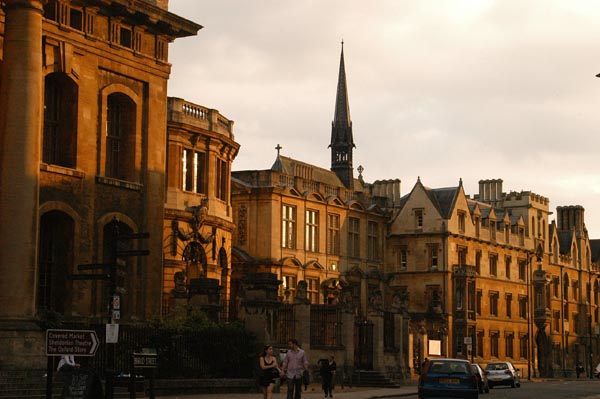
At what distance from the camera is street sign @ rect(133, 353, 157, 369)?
1012 inches

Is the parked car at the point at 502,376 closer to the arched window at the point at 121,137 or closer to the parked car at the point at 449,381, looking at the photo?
the parked car at the point at 449,381

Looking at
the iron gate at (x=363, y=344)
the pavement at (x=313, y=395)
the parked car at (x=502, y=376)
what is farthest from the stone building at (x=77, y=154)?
the parked car at (x=502, y=376)

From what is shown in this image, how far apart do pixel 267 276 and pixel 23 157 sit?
32.2ft

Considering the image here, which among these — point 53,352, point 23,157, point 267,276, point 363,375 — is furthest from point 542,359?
point 53,352

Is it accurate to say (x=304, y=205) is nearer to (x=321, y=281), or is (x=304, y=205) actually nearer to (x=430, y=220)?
(x=321, y=281)

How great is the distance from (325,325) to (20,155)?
62.4 ft

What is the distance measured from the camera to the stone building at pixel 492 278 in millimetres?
75625

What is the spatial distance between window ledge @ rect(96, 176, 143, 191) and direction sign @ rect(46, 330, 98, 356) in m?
16.6

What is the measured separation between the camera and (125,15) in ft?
124

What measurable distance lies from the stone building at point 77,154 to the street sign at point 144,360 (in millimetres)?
5228

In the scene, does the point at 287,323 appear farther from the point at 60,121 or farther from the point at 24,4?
the point at 24,4

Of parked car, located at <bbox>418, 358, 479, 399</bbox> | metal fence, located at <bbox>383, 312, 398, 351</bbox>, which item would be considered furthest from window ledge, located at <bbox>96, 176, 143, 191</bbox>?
metal fence, located at <bbox>383, 312, 398, 351</bbox>

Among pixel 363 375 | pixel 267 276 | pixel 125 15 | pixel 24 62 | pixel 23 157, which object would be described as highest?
pixel 125 15

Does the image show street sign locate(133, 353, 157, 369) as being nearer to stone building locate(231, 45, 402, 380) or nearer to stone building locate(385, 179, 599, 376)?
stone building locate(231, 45, 402, 380)
